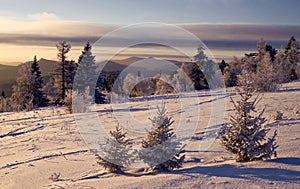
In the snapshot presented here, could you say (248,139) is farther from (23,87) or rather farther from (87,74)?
(23,87)

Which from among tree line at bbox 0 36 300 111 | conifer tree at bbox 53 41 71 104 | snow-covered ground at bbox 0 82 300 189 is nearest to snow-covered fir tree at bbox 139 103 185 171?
snow-covered ground at bbox 0 82 300 189

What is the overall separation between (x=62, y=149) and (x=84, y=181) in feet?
12.7

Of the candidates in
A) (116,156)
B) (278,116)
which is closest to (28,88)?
(278,116)

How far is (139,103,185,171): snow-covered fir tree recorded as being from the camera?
730cm

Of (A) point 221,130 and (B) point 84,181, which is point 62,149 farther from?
(A) point 221,130

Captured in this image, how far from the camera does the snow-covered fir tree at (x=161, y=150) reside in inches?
288

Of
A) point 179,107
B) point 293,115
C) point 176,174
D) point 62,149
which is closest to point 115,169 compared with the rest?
point 176,174

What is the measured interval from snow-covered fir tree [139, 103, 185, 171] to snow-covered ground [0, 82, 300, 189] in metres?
0.26

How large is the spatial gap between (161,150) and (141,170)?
649 mm

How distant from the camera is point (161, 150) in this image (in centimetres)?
732

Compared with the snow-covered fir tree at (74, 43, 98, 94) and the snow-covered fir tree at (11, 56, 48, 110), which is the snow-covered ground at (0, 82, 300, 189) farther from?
the snow-covered fir tree at (11, 56, 48, 110)

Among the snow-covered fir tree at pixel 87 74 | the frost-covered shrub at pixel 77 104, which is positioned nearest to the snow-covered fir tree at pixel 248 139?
the frost-covered shrub at pixel 77 104

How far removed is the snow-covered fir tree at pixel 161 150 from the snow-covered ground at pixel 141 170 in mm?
264

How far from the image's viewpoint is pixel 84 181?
724cm
